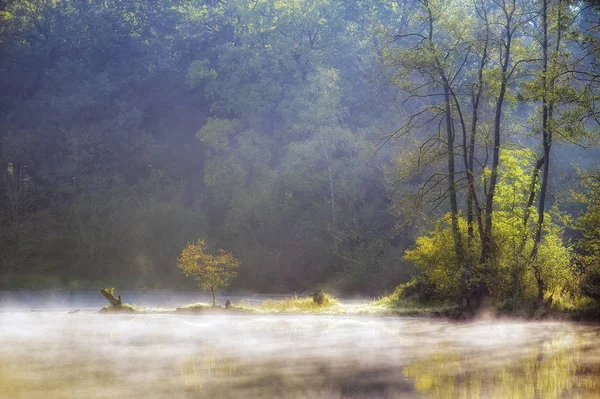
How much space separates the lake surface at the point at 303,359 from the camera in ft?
43.1

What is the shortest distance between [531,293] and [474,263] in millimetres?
2061

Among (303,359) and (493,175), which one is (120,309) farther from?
(303,359)

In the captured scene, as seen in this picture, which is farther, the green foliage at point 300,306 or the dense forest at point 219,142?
the dense forest at point 219,142

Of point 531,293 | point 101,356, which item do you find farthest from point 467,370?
point 531,293

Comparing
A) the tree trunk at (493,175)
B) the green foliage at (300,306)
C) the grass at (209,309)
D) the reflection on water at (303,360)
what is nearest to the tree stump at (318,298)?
the green foliage at (300,306)

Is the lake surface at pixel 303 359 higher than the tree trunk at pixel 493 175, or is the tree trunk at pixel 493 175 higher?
the tree trunk at pixel 493 175

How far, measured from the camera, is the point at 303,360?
54.7ft

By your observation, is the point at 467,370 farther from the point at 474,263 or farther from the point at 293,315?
the point at 293,315

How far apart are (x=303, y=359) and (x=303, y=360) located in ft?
0.51

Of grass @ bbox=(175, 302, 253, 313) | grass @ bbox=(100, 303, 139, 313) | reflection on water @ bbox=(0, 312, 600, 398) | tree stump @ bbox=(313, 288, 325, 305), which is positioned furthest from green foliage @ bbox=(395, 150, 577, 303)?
grass @ bbox=(100, 303, 139, 313)

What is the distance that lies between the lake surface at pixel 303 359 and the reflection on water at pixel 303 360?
0.07ft

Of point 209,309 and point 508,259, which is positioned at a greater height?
point 508,259

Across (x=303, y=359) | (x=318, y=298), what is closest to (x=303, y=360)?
(x=303, y=359)

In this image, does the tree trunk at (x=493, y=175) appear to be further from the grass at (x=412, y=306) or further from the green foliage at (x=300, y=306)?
the green foliage at (x=300, y=306)
